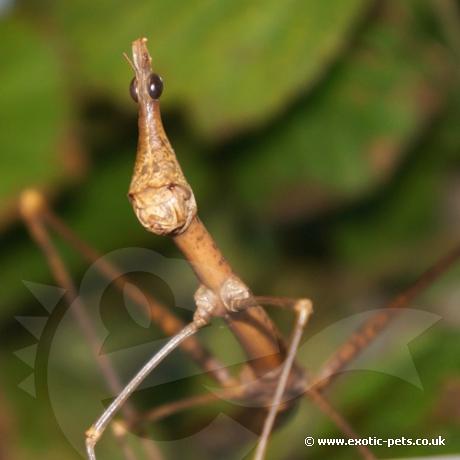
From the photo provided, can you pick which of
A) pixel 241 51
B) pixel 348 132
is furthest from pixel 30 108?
pixel 348 132

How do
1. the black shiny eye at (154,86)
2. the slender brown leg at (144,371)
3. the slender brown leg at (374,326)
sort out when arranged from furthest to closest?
the slender brown leg at (374,326), the slender brown leg at (144,371), the black shiny eye at (154,86)

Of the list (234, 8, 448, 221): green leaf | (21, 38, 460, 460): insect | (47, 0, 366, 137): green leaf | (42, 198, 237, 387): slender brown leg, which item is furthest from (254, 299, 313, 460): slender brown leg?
(234, 8, 448, 221): green leaf

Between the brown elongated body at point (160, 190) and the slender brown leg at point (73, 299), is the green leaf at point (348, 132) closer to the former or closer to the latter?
the slender brown leg at point (73, 299)

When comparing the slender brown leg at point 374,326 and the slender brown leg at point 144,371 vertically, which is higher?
the slender brown leg at point 144,371

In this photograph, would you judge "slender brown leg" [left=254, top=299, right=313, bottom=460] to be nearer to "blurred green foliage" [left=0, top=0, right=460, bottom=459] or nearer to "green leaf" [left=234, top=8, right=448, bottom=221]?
"blurred green foliage" [left=0, top=0, right=460, bottom=459]

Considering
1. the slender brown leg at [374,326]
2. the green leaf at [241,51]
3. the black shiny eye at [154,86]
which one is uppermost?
the green leaf at [241,51]

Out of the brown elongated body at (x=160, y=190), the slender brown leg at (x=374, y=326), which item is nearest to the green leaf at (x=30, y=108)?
the slender brown leg at (x=374, y=326)
